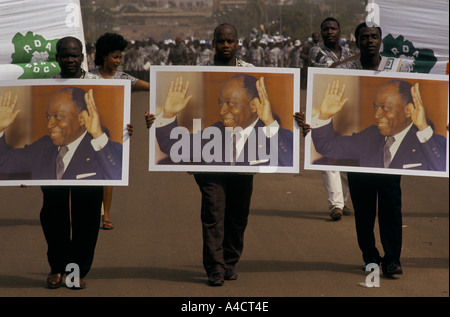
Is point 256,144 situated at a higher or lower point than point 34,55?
lower

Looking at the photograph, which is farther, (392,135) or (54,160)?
(392,135)

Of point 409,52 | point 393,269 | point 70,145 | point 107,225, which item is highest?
point 409,52

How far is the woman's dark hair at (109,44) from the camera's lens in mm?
7672

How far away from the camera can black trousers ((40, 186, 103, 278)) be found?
6.66 meters

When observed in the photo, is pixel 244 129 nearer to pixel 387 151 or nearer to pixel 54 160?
pixel 387 151

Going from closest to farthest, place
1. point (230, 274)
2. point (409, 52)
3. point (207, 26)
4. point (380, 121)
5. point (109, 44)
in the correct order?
point (230, 274)
point (380, 121)
point (109, 44)
point (409, 52)
point (207, 26)

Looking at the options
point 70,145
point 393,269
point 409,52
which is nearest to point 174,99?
point 70,145

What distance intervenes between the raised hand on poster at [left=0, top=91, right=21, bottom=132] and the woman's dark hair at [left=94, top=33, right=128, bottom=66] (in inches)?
47.1

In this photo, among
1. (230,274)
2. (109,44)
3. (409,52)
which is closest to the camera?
(230,274)

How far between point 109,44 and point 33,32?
49.8 inches

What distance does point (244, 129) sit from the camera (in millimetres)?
6902

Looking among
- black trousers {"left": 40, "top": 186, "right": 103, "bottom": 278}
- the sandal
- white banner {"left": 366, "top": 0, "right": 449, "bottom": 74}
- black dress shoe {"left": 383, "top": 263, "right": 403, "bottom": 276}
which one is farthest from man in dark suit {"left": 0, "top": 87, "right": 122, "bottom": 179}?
white banner {"left": 366, "top": 0, "right": 449, "bottom": 74}

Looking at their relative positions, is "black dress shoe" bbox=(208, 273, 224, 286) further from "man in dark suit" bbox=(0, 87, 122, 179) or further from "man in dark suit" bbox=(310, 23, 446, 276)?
"man in dark suit" bbox=(310, 23, 446, 276)

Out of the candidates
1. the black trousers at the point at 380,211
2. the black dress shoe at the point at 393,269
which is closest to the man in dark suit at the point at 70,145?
the black trousers at the point at 380,211
